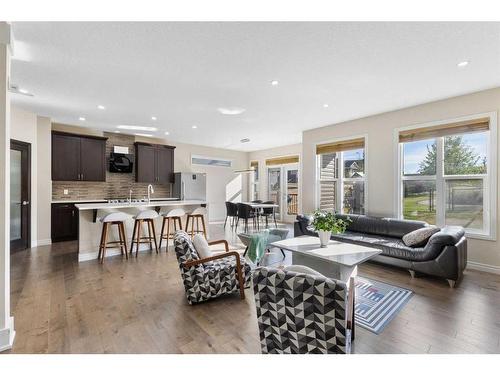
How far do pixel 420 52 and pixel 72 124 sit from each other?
6.61 metres

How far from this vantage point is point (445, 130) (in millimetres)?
3930

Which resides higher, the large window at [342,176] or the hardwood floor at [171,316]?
the large window at [342,176]

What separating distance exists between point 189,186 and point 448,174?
5.88m

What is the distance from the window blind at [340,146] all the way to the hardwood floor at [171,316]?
8.59 ft

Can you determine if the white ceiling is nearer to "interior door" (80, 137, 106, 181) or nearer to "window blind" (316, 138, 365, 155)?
"window blind" (316, 138, 365, 155)

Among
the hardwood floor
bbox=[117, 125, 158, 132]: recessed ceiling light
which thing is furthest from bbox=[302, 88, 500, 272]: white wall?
bbox=[117, 125, 158, 132]: recessed ceiling light

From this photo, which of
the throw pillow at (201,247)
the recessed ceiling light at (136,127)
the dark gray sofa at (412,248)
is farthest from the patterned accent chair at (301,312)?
the recessed ceiling light at (136,127)

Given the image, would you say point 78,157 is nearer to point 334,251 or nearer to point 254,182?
point 254,182

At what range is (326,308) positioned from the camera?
128cm

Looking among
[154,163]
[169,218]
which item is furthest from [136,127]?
[169,218]

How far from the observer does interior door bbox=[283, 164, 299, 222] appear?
26.8 feet

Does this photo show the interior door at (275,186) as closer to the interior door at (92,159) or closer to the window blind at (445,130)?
the window blind at (445,130)

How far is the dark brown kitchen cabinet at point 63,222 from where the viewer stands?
17.0ft
